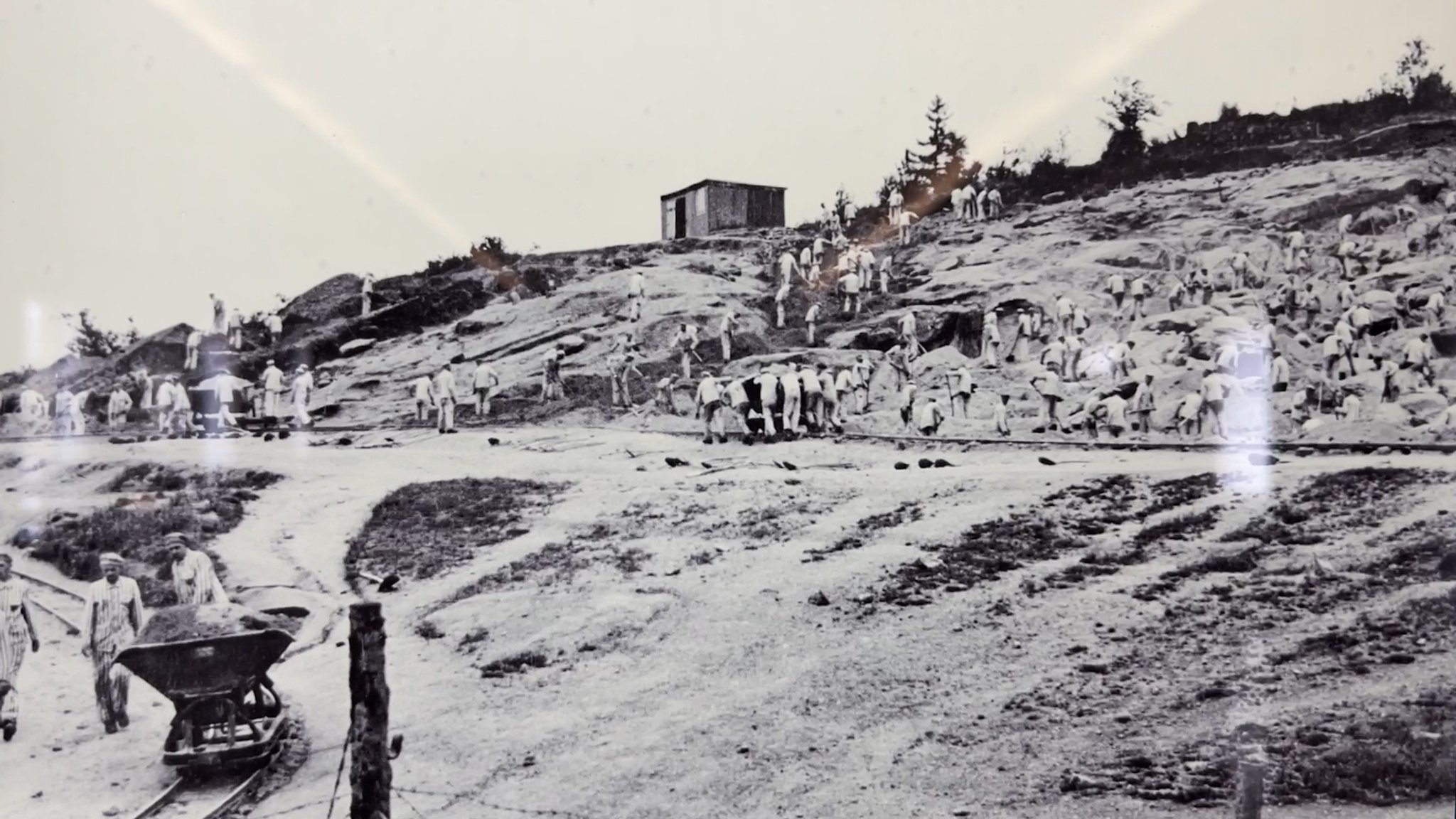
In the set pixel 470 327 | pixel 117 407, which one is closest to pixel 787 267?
pixel 470 327

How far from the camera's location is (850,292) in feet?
34.6

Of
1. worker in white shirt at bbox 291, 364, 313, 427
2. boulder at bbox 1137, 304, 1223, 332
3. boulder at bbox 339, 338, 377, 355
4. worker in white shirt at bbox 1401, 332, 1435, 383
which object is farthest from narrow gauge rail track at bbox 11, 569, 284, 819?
worker in white shirt at bbox 1401, 332, 1435, 383

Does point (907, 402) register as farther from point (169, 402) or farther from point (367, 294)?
point (169, 402)

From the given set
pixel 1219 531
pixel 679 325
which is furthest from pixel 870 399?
pixel 1219 531

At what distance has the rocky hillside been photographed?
8.34m

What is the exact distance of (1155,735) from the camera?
603cm

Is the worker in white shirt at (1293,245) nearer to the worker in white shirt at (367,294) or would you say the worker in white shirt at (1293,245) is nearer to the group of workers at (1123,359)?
the group of workers at (1123,359)

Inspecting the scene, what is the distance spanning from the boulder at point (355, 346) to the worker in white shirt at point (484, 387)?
158 cm

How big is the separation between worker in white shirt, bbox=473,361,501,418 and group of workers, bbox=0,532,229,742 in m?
2.85

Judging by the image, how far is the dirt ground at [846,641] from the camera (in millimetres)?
6070

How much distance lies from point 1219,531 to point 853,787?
10.1ft

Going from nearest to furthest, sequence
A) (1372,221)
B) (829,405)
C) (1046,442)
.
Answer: (1046,442) → (1372,221) → (829,405)

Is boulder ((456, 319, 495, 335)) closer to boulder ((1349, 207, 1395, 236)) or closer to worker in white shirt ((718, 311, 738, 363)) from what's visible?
worker in white shirt ((718, 311, 738, 363))

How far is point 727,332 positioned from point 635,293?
136 centimetres
